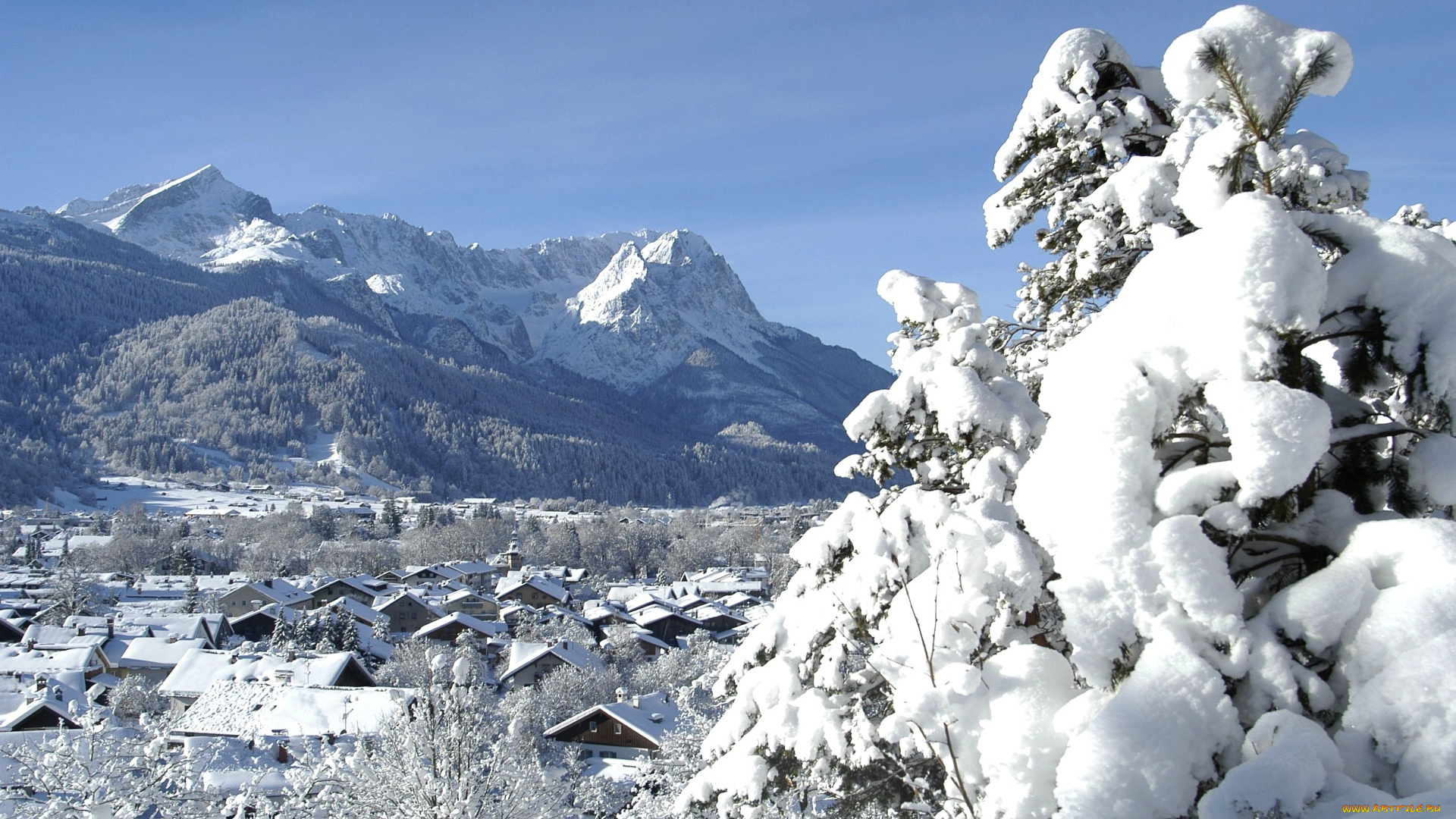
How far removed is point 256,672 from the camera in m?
39.3

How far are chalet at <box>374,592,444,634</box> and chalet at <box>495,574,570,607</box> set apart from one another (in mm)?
7364

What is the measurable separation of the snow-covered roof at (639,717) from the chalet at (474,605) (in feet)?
127

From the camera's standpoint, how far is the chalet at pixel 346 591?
72.4 metres

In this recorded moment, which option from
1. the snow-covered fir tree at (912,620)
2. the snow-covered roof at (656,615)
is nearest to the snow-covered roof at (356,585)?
the snow-covered roof at (656,615)

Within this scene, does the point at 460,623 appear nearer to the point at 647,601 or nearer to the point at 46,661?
the point at 647,601

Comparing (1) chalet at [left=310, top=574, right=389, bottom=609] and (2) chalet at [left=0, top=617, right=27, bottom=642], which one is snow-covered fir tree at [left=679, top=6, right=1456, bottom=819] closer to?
(2) chalet at [left=0, top=617, right=27, bottom=642]

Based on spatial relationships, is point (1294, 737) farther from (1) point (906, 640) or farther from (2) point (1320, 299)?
(1) point (906, 640)

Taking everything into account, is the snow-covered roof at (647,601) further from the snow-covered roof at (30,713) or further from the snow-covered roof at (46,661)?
the snow-covered roof at (30,713)

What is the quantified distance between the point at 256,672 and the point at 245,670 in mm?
750

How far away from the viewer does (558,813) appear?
61.7 feet

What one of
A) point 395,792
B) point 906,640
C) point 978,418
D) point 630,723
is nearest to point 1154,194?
point 978,418

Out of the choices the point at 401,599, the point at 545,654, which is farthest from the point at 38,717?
the point at 401,599

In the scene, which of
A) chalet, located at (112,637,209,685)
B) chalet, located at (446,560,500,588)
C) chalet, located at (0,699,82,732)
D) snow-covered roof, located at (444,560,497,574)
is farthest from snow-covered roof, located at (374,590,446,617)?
chalet, located at (0,699,82,732)

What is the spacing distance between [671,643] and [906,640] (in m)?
57.6
